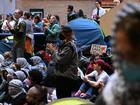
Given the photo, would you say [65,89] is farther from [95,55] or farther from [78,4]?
[78,4]

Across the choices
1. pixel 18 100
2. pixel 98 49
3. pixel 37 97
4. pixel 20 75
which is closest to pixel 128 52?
pixel 37 97

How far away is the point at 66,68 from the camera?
7.94m

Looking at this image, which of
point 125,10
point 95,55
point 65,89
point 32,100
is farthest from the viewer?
point 95,55

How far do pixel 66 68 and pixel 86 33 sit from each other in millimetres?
6788

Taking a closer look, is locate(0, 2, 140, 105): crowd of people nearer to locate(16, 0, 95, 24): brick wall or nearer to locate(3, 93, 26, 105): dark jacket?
locate(3, 93, 26, 105): dark jacket

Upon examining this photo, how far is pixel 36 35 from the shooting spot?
1628cm

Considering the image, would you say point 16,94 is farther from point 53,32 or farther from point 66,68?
point 53,32

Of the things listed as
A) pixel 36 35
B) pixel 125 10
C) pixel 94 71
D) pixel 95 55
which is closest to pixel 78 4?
pixel 36 35

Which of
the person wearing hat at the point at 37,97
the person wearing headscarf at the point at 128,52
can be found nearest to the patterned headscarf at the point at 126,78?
the person wearing headscarf at the point at 128,52

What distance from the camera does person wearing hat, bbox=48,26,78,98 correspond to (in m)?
7.83

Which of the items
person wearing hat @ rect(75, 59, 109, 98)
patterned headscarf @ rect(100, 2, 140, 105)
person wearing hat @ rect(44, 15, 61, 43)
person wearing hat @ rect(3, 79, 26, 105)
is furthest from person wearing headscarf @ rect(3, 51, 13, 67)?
patterned headscarf @ rect(100, 2, 140, 105)

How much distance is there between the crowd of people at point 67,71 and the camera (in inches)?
79.0

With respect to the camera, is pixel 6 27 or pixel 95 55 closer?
pixel 95 55

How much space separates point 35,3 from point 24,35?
15804 millimetres
